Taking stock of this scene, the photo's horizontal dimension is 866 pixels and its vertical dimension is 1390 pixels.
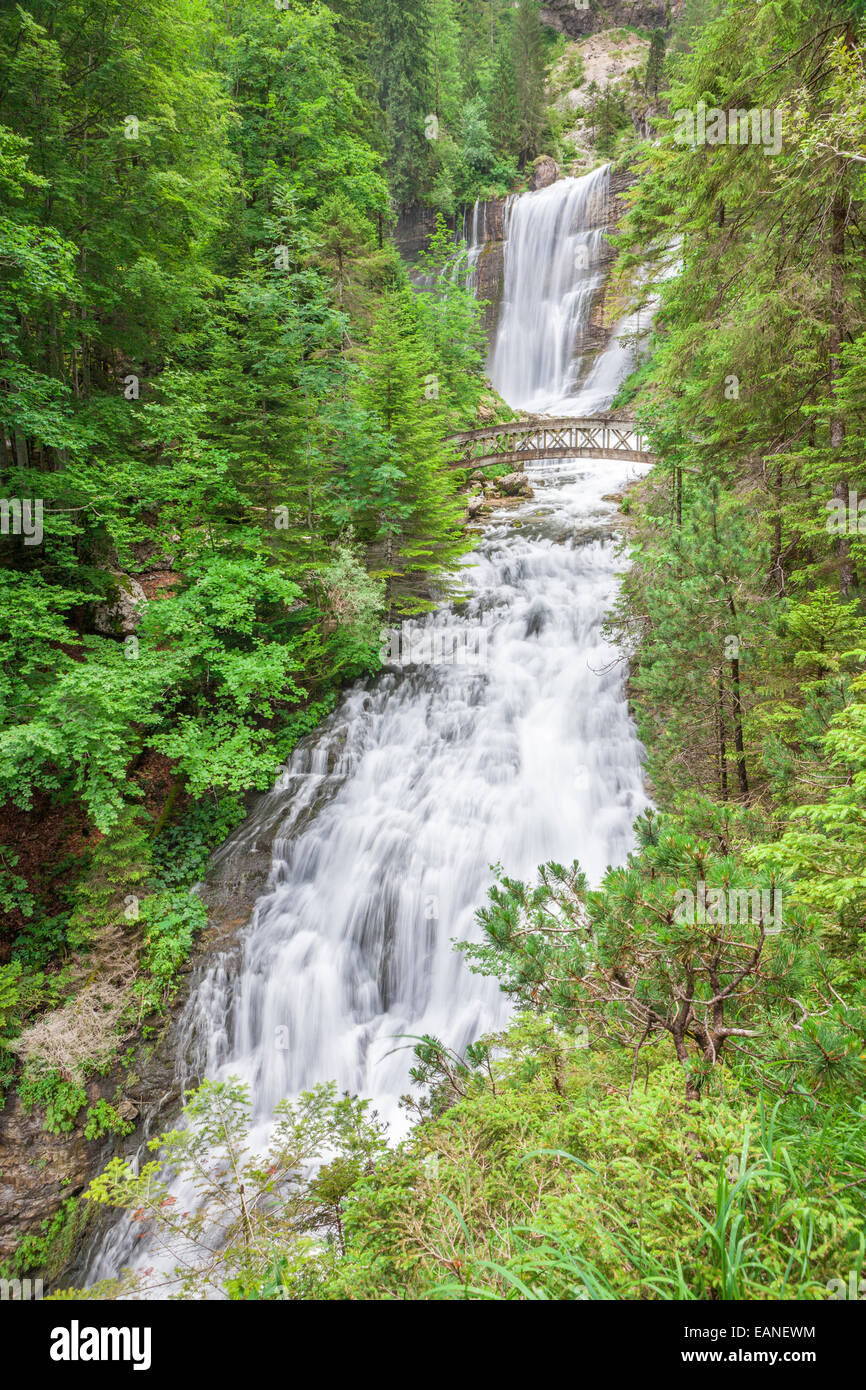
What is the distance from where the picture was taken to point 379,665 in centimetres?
1173

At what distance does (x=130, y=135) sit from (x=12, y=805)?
9615mm

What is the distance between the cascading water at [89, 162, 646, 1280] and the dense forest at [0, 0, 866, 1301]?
731 mm

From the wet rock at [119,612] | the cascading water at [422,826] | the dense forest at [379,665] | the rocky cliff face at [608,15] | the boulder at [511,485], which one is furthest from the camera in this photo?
the rocky cliff face at [608,15]

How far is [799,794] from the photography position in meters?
4.26

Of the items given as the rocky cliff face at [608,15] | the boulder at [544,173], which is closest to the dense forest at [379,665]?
the boulder at [544,173]

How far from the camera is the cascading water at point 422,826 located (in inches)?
292

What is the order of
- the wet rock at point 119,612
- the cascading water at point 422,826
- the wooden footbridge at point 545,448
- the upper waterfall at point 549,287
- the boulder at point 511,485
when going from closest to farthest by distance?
the cascading water at point 422,826, the wet rock at point 119,612, the wooden footbridge at point 545,448, the boulder at point 511,485, the upper waterfall at point 549,287

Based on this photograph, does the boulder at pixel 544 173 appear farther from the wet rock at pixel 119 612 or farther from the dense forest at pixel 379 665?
the wet rock at pixel 119 612

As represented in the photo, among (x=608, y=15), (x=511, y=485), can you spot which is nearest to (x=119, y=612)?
(x=511, y=485)

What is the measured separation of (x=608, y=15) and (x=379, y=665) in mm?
70950

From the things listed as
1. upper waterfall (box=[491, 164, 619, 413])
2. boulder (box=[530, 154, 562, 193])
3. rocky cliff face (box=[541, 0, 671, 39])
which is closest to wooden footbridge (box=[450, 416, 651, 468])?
upper waterfall (box=[491, 164, 619, 413])

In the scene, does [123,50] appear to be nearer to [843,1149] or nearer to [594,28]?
[843,1149]

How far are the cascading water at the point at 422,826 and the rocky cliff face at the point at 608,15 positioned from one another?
210 feet
